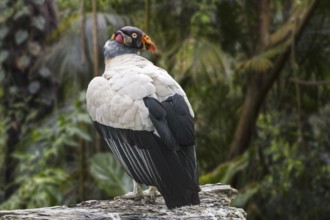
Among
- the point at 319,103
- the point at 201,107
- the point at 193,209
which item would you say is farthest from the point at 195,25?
the point at 193,209

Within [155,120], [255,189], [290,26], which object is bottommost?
[255,189]

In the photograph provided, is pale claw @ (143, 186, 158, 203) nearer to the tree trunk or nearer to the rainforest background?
the rainforest background

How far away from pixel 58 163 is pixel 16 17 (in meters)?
1.53

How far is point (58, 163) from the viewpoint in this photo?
9.04 meters

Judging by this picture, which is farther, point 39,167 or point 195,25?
point 195,25

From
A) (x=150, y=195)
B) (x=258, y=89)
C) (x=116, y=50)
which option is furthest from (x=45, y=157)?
(x=150, y=195)

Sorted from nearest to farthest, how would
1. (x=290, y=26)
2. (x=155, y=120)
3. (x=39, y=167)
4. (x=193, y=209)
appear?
(x=155, y=120)
(x=193, y=209)
(x=39, y=167)
(x=290, y=26)

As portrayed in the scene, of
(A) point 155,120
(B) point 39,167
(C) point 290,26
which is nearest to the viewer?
(A) point 155,120

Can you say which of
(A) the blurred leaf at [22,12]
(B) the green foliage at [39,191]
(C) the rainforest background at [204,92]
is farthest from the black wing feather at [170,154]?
(A) the blurred leaf at [22,12]

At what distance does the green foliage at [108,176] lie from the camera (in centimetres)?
798

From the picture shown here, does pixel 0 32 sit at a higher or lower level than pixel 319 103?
higher

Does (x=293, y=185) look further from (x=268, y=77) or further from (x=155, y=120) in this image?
(x=155, y=120)

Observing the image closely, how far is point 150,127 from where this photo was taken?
4.55 m

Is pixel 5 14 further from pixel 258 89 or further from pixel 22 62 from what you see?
pixel 258 89
